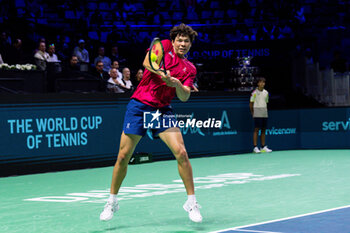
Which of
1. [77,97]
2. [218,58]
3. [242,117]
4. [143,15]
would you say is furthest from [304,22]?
[77,97]

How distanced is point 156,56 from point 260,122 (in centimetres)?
1095

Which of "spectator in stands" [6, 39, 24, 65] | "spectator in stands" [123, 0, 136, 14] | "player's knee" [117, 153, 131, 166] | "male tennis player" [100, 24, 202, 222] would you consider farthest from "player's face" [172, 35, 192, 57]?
"spectator in stands" [123, 0, 136, 14]

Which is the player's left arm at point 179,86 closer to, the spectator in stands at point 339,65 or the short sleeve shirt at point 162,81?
the short sleeve shirt at point 162,81

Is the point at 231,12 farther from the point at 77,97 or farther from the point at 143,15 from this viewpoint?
the point at 77,97

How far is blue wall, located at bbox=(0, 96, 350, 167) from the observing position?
12195mm

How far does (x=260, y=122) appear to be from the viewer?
54.6ft

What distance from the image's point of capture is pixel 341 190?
8875mm

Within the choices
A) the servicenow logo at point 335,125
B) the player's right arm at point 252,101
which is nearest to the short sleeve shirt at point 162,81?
the player's right arm at point 252,101

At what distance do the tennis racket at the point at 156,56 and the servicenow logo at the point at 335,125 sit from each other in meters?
12.4

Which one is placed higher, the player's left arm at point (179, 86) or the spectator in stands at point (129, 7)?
the spectator in stands at point (129, 7)

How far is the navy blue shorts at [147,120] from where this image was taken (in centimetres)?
631

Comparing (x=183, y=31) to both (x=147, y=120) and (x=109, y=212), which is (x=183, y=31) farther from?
(x=109, y=212)

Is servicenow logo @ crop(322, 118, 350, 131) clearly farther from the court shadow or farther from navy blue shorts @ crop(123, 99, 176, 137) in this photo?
navy blue shorts @ crop(123, 99, 176, 137)

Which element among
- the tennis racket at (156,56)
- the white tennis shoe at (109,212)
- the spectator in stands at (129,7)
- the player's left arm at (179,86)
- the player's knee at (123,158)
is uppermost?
the spectator in stands at (129,7)
